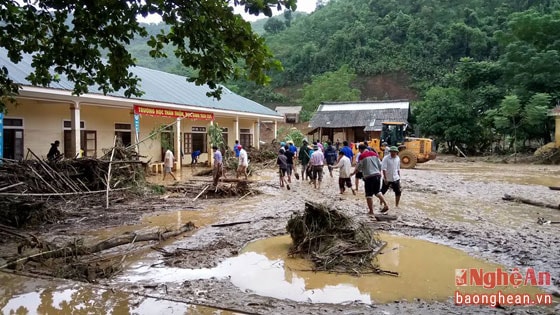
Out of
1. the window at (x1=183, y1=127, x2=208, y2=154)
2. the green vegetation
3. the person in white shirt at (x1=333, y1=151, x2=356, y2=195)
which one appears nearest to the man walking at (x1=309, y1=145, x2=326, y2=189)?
the person in white shirt at (x1=333, y1=151, x2=356, y2=195)

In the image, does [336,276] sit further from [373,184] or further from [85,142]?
[85,142]

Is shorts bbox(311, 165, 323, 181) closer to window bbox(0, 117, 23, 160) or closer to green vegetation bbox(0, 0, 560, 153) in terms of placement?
green vegetation bbox(0, 0, 560, 153)

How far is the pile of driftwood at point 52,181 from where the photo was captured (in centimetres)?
776

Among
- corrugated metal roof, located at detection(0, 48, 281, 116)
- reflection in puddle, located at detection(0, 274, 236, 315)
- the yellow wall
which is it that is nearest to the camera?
reflection in puddle, located at detection(0, 274, 236, 315)

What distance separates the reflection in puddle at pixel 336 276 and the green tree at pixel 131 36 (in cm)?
237

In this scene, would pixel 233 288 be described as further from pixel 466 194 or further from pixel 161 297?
pixel 466 194

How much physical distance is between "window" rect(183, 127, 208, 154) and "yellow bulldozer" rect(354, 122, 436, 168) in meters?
9.80

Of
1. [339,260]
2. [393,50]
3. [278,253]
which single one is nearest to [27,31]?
[278,253]

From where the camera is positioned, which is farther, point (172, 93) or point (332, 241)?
point (172, 93)

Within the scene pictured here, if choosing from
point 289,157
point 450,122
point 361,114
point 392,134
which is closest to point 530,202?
point 289,157

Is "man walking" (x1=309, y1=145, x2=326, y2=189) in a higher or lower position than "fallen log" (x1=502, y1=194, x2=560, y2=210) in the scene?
higher

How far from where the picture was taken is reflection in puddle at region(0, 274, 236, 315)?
408 centimetres

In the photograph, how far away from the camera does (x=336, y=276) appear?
519 cm

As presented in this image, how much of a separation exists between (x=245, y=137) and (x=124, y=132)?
1102 centimetres
